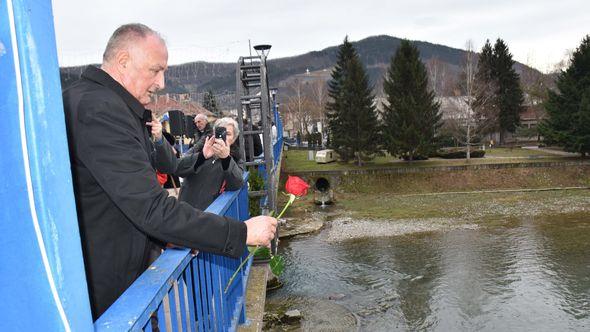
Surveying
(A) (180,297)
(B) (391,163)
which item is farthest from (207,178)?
(B) (391,163)

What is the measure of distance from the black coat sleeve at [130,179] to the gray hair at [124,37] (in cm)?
29

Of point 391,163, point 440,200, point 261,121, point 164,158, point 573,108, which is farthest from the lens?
point 391,163

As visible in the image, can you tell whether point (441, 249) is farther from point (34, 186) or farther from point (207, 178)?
point (34, 186)

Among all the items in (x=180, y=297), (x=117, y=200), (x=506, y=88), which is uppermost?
(x=506, y=88)

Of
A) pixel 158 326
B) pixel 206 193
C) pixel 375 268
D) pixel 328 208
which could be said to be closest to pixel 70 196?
pixel 158 326

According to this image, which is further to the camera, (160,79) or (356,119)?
(356,119)

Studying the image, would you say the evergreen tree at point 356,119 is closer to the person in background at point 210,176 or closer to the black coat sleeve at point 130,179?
the person in background at point 210,176

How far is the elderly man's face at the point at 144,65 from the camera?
163 cm

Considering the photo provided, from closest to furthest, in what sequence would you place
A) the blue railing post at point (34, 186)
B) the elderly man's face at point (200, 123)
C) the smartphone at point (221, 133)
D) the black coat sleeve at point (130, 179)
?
1. the blue railing post at point (34, 186)
2. the black coat sleeve at point (130, 179)
3. the smartphone at point (221, 133)
4. the elderly man's face at point (200, 123)

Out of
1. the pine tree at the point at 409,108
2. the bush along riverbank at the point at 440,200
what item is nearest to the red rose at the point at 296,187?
the bush along riverbank at the point at 440,200

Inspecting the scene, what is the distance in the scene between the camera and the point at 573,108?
27016 millimetres

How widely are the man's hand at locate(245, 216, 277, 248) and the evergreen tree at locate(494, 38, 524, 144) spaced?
135 ft

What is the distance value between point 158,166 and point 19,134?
2101 mm

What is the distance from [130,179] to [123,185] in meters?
0.03
